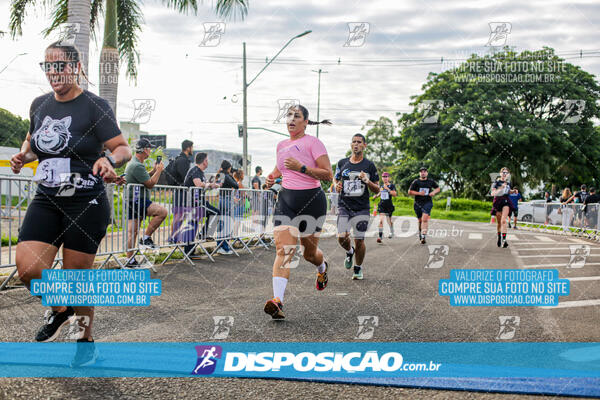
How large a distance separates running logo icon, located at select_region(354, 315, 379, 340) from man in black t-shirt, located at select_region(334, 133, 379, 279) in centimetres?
252

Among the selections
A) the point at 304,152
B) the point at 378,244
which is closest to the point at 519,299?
the point at 304,152

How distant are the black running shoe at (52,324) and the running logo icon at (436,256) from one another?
6938 mm

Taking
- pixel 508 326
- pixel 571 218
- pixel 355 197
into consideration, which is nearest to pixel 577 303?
pixel 508 326

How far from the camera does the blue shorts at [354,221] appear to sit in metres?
7.57

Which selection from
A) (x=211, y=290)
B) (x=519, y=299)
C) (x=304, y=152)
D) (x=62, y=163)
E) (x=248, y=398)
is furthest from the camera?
(x=211, y=290)

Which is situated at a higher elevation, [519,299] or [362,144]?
[362,144]

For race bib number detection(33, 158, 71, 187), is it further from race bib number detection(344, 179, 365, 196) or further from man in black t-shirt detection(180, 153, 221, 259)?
man in black t-shirt detection(180, 153, 221, 259)

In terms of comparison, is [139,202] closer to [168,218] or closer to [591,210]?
[168,218]

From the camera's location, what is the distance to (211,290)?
6.83 meters

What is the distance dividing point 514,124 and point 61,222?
3797cm

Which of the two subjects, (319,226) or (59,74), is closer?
(59,74)

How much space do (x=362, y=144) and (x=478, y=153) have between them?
107 feet

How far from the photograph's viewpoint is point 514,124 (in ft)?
122

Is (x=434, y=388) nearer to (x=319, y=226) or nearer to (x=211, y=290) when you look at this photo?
(x=319, y=226)
